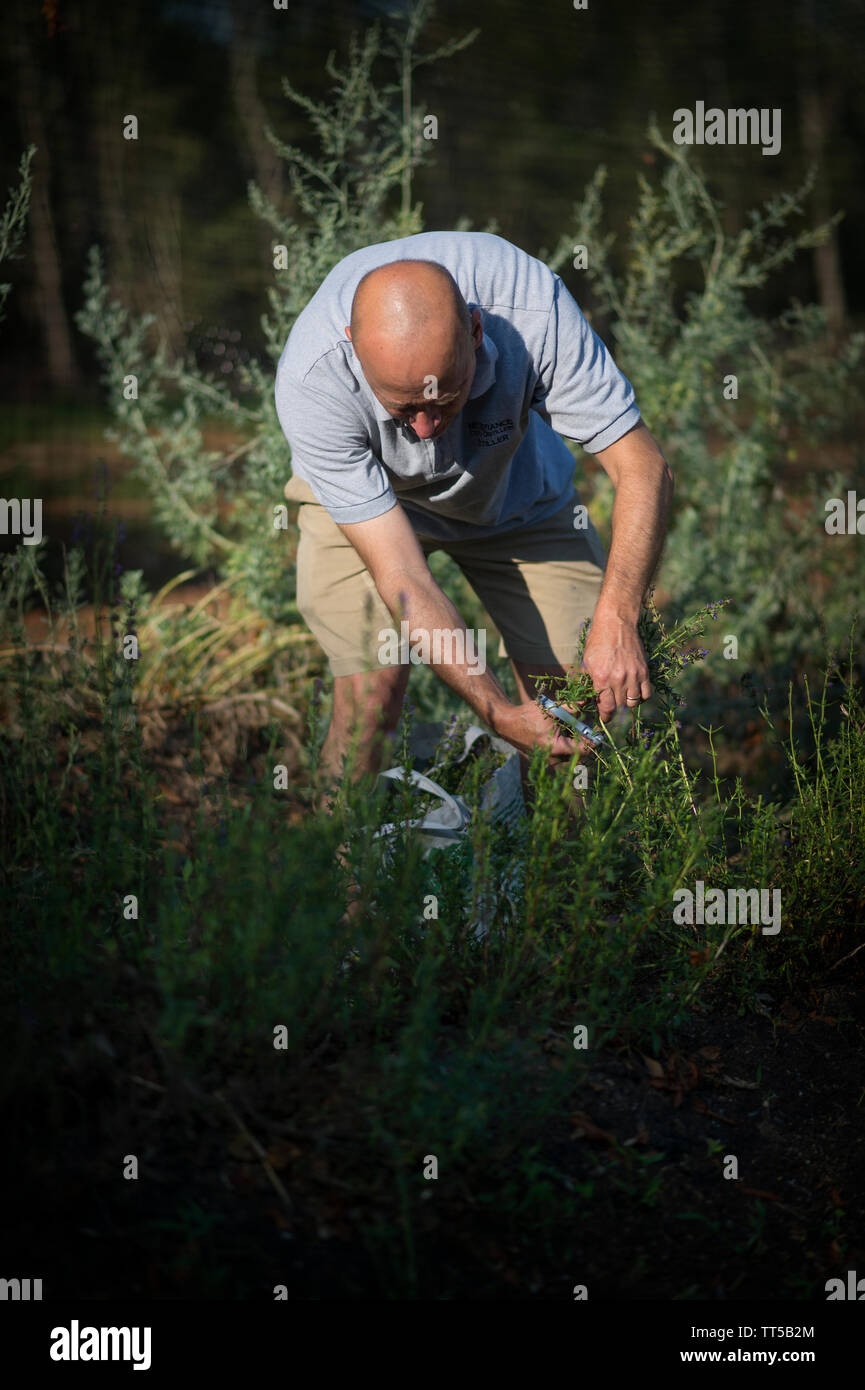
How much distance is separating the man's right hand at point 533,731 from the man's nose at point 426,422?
70 centimetres

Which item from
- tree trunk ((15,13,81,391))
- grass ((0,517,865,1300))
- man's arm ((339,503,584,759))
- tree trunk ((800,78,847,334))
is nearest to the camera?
grass ((0,517,865,1300))

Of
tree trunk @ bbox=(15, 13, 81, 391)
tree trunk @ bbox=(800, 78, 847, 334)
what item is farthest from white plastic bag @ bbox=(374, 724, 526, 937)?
tree trunk @ bbox=(800, 78, 847, 334)

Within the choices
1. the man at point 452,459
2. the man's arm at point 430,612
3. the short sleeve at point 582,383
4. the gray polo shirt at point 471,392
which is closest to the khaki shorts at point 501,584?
the man at point 452,459

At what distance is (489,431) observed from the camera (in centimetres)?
318

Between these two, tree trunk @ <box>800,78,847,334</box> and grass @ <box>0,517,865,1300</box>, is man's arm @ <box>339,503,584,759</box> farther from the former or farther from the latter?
tree trunk @ <box>800,78,847,334</box>

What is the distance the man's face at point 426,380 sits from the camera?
8.78 feet

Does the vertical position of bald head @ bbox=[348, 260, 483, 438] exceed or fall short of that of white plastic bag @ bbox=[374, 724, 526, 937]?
it exceeds it

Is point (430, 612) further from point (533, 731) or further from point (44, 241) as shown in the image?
point (44, 241)

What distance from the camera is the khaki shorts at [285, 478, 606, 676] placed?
3549mm

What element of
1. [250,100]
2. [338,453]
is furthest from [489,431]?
[250,100]

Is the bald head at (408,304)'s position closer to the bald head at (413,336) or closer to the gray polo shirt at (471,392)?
the bald head at (413,336)

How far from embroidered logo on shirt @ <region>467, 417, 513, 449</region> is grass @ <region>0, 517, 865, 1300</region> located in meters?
0.71

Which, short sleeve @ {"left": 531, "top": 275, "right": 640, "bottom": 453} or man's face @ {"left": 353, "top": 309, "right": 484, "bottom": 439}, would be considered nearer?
man's face @ {"left": 353, "top": 309, "right": 484, "bottom": 439}

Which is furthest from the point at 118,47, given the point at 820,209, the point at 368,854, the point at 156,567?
the point at 820,209
